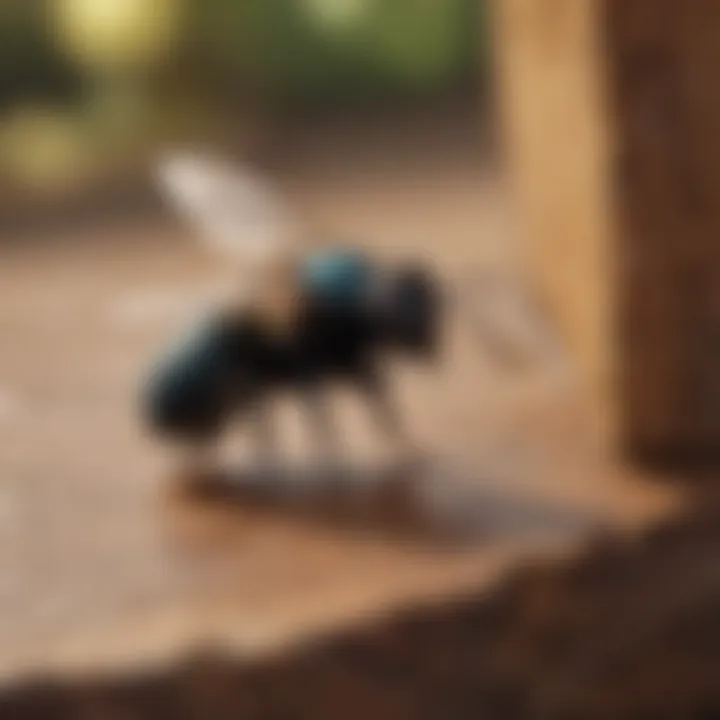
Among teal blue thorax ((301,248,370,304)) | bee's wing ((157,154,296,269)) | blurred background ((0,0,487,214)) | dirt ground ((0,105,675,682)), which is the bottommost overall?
dirt ground ((0,105,675,682))

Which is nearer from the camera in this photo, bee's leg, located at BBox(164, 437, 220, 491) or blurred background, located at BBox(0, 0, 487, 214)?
bee's leg, located at BBox(164, 437, 220, 491)

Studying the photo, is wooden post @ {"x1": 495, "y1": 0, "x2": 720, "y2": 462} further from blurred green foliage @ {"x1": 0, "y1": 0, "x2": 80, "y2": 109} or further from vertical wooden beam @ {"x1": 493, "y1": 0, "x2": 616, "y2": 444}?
blurred green foliage @ {"x1": 0, "y1": 0, "x2": 80, "y2": 109}

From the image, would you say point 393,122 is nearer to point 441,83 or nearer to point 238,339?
point 441,83

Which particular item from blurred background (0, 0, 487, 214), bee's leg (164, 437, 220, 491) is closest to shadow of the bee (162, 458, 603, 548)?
bee's leg (164, 437, 220, 491)

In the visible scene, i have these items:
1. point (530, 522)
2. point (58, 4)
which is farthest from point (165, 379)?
point (58, 4)

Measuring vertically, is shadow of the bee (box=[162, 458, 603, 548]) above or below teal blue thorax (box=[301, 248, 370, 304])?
below

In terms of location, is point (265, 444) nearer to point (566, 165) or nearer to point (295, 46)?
point (566, 165)

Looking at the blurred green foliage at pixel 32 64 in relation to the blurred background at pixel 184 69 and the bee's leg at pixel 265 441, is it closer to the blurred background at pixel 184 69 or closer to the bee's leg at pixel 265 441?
the blurred background at pixel 184 69
